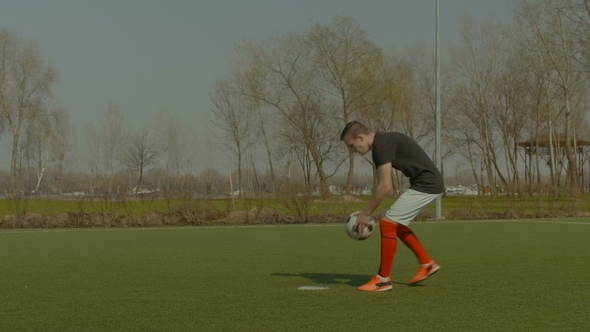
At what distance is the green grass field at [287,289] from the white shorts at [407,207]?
0.74 metres

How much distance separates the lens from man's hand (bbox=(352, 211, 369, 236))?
7578 millimetres

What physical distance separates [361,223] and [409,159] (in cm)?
82

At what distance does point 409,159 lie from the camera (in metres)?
7.51

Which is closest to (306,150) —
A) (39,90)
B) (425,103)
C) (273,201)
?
(425,103)

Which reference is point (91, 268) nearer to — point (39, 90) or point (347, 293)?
point (347, 293)

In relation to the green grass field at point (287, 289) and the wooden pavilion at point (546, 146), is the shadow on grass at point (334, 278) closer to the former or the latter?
the green grass field at point (287, 289)

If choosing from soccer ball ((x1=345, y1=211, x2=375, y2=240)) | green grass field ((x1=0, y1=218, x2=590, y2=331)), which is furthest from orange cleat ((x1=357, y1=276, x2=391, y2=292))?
soccer ball ((x1=345, y1=211, x2=375, y2=240))

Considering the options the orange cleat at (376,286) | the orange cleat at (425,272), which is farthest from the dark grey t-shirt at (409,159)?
the orange cleat at (376,286)

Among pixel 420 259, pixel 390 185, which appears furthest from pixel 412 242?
pixel 390 185

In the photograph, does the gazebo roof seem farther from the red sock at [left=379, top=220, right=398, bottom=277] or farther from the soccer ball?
the red sock at [left=379, top=220, right=398, bottom=277]

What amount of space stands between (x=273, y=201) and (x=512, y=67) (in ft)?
104

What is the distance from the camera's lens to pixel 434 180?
25.1 ft

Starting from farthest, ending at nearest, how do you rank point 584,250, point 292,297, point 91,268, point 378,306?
1. point 584,250
2. point 91,268
3. point 292,297
4. point 378,306

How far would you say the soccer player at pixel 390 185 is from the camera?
24.0 feet
